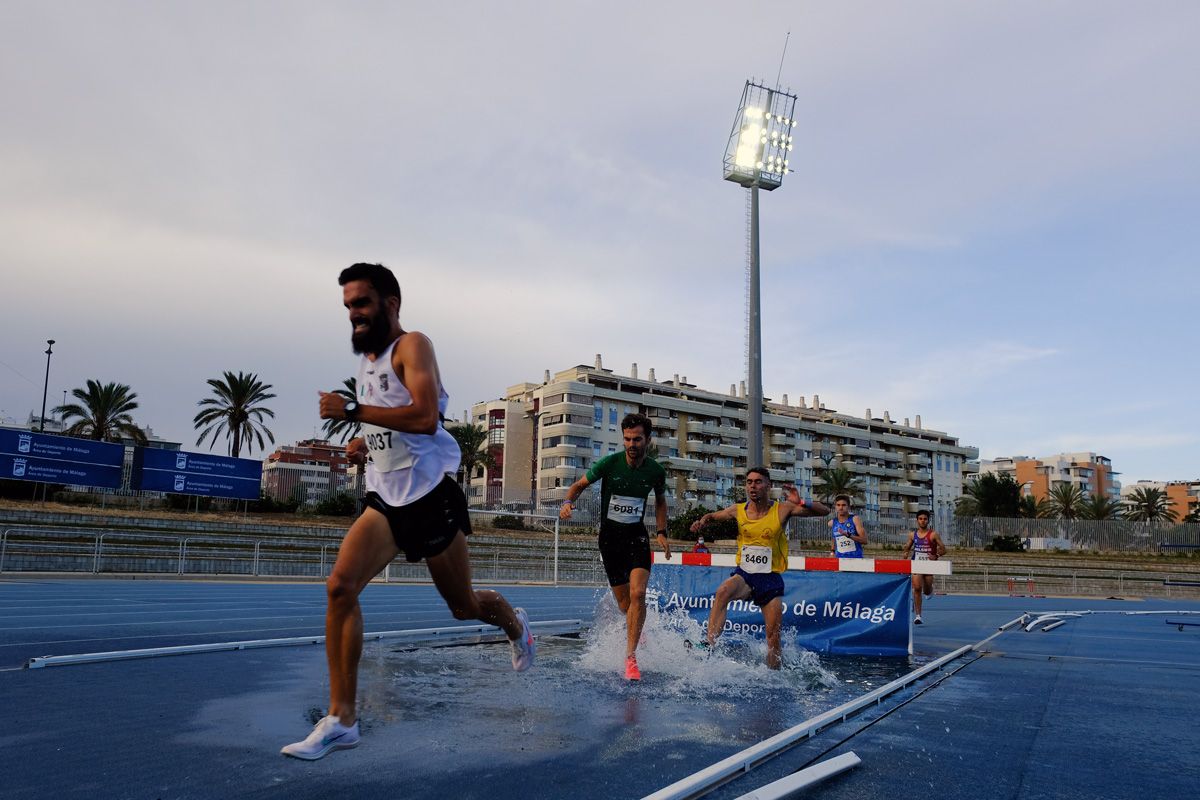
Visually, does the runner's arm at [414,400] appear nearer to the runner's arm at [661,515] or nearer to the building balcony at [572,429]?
the runner's arm at [661,515]

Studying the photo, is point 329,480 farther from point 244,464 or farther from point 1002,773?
point 1002,773

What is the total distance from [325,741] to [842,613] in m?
7.09

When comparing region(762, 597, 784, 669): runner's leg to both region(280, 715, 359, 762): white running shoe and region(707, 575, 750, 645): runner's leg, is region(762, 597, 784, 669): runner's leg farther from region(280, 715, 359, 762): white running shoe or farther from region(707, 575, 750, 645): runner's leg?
region(280, 715, 359, 762): white running shoe

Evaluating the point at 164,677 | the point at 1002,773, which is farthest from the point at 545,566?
the point at 1002,773

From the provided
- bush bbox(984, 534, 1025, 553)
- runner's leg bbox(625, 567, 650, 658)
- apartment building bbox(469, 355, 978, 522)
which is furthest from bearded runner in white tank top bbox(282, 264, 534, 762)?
apartment building bbox(469, 355, 978, 522)

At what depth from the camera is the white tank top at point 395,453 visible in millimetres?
3943

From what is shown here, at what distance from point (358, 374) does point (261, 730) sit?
169 cm

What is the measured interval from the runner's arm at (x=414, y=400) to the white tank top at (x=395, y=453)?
0.23 ft

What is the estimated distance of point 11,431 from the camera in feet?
98.8

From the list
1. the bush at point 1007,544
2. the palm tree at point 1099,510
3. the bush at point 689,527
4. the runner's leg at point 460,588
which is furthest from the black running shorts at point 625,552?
the palm tree at point 1099,510

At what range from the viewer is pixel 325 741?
3596 mm

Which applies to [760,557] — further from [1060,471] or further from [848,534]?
[1060,471]

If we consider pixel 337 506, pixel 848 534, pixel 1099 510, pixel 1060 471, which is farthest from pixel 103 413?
pixel 1060 471

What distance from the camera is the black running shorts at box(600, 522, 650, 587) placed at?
6.93m
